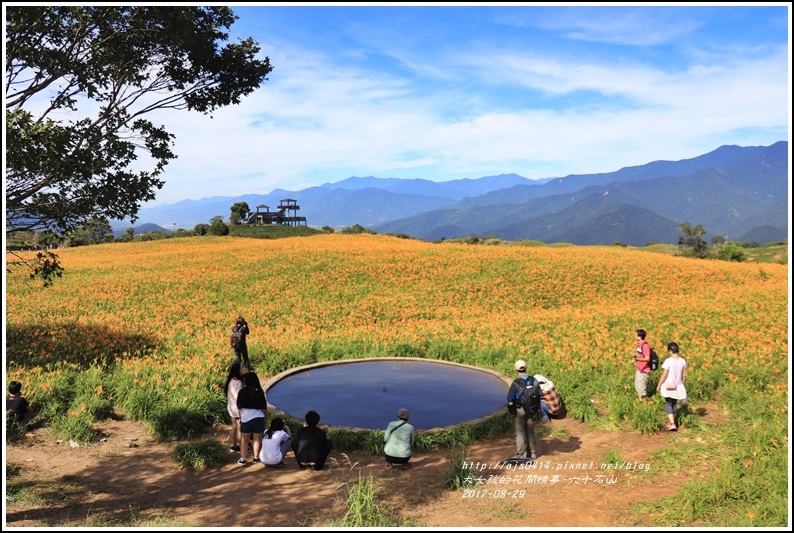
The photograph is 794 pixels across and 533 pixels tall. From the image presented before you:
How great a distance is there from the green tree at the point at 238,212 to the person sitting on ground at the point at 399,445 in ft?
306

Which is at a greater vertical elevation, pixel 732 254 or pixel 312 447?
pixel 732 254

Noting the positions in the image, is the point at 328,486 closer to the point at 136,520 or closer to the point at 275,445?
the point at 275,445

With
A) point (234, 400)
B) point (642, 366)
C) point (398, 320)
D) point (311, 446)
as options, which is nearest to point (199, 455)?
point (234, 400)

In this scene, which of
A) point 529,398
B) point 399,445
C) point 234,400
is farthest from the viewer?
point 234,400

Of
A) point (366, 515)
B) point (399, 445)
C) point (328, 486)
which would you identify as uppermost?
point (399, 445)

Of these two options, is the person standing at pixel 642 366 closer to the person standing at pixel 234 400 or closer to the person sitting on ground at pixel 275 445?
the person sitting on ground at pixel 275 445

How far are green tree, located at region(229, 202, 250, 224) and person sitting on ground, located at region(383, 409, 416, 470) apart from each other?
93.2m

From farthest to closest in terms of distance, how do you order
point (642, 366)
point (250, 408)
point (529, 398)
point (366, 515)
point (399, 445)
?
point (642, 366) < point (250, 408) < point (399, 445) < point (529, 398) < point (366, 515)

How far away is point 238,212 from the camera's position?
105 m

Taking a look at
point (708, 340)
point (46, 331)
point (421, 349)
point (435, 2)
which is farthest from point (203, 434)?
point (708, 340)

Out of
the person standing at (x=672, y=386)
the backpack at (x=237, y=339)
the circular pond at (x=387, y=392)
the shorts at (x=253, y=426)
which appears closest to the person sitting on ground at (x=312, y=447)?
the shorts at (x=253, y=426)

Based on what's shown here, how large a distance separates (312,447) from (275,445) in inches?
33.1

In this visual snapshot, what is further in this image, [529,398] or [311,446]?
[311,446]

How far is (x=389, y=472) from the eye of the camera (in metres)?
9.79
